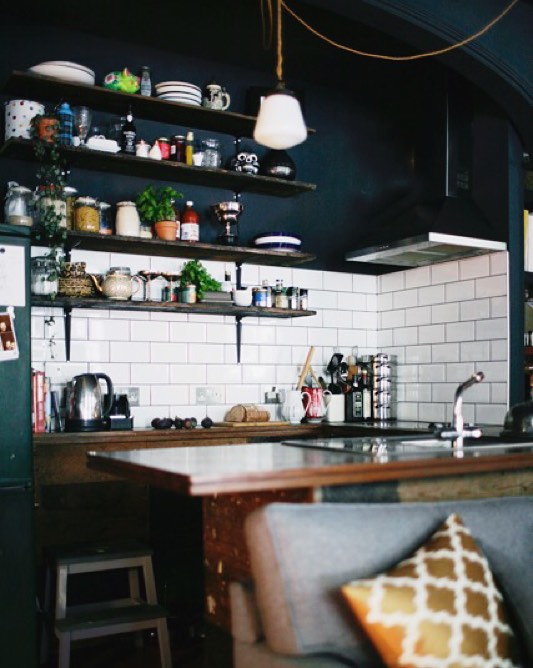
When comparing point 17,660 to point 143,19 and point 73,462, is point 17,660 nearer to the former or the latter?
point 73,462

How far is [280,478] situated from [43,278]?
2.53 metres

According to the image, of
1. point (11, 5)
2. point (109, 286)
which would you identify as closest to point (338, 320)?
point (109, 286)

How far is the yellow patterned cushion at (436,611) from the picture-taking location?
74.3 inches

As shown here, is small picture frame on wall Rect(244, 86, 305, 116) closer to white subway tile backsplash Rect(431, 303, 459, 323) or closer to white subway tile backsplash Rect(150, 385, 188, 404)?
white subway tile backsplash Rect(431, 303, 459, 323)

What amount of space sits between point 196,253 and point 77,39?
1.41m

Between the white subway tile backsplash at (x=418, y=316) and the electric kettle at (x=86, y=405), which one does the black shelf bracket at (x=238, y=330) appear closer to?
the electric kettle at (x=86, y=405)

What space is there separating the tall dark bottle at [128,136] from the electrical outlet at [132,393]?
1.36 meters

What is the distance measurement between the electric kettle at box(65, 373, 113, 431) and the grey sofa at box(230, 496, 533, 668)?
2.17m

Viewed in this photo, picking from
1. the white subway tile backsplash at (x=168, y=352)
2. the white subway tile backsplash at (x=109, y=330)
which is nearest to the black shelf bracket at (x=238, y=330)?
the white subway tile backsplash at (x=168, y=352)

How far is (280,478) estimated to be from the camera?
2.10m

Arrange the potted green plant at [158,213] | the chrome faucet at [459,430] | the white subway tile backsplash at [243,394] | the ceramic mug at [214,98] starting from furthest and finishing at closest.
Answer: the white subway tile backsplash at [243,394], the ceramic mug at [214,98], the potted green plant at [158,213], the chrome faucet at [459,430]

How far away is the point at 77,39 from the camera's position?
15.5 feet

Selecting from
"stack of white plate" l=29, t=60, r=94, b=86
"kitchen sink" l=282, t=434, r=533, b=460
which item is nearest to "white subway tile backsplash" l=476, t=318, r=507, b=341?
"kitchen sink" l=282, t=434, r=533, b=460

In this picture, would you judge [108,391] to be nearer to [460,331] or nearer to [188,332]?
[188,332]
